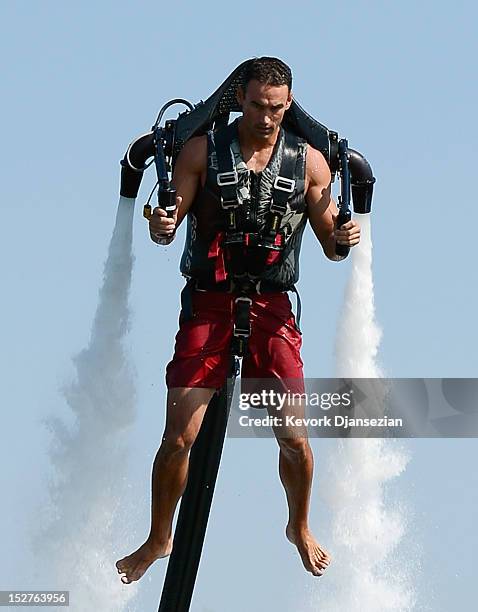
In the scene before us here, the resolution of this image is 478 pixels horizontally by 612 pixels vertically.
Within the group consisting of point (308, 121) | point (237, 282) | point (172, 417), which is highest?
point (308, 121)

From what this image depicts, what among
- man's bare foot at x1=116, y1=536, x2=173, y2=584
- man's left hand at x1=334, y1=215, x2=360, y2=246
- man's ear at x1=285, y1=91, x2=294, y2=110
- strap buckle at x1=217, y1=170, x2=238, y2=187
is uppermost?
man's ear at x1=285, y1=91, x2=294, y2=110

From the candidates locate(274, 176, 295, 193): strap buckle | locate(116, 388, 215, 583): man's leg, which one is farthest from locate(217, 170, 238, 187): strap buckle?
locate(116, 388, 215, 583): man's leg

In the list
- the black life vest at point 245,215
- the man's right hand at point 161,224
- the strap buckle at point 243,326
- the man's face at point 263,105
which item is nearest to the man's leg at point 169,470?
the strap buckle at point 243,326

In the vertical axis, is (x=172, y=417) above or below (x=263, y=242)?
below

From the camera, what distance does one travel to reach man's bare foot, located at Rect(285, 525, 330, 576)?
15.9m

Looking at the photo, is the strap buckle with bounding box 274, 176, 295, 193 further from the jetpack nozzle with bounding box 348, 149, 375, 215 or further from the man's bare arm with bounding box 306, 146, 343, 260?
the jetpack nozzle with bounding box 348, 149, 375, 215

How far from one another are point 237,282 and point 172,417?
47.0 inches

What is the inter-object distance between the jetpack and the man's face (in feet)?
1.80

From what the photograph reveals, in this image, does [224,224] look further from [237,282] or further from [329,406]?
[329,406]

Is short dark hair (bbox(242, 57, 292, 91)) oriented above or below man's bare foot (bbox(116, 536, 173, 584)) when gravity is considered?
above

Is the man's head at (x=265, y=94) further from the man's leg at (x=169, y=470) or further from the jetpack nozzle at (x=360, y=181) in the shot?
the man's leg at (x=169, y=470)

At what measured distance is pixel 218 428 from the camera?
1638 cm

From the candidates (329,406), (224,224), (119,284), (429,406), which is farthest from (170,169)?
(429,406)

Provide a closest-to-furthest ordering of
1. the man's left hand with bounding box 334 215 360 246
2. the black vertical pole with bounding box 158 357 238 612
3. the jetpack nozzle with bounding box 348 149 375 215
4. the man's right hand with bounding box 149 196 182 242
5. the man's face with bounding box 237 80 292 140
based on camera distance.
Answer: the man's right hand with bounding box 149 196 182 242
the man's face with bounding box 237 80 292 140
the man's left hand with bounding box 334 215 360 246
the jetpack nozzle with bounding box 348 149 375 215
the black vertical pole with bounding box 158 357 238 612
